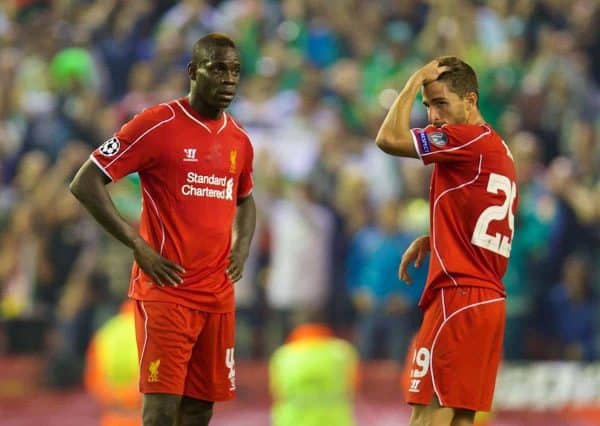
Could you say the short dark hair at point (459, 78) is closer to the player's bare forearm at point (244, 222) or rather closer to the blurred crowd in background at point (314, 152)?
the player's bare forearm at point (244, 222)

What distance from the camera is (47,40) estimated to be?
12617 millimetres

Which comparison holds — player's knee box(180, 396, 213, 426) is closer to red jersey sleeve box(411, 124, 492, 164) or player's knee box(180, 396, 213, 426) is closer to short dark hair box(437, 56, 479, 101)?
red jersey sleeve box(411, 124, 492, 164)

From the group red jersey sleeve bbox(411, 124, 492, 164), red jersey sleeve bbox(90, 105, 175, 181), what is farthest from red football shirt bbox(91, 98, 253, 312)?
red jersey sleeve bbox(411, 124, 492, 164)

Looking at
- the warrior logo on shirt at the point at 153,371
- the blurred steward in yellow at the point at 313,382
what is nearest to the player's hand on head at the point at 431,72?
the warrior logo on shirt at the point at 153,371

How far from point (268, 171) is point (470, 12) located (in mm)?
2834

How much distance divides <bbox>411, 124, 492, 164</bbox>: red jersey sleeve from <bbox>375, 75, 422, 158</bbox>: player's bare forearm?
0.04 metres

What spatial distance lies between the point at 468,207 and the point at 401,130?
0.47 meters

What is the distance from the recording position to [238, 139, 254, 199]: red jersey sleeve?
5852mm

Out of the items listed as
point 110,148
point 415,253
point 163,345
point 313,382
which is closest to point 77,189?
point 110,148

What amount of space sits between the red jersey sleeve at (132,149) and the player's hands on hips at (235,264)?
675mm

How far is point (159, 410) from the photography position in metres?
5.39

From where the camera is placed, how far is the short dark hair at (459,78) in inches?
211

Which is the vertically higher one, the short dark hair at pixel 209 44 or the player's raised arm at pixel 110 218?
the short dark hair at pixel 209 44

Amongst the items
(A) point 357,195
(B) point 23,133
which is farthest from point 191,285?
(B) point 23,133
